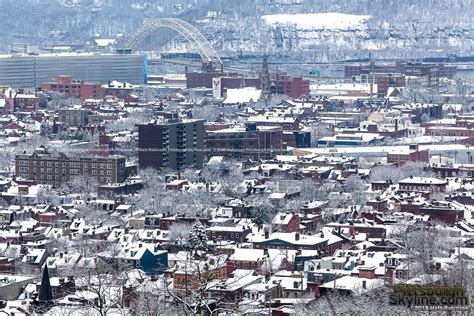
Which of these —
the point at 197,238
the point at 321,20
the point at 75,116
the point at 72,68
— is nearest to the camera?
the point at 197,238

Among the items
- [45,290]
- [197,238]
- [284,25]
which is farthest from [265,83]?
[45,290]

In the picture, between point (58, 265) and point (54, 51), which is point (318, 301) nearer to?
point (58, 265)

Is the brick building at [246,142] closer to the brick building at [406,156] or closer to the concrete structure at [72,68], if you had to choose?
Answer: the brick building at [406,156]

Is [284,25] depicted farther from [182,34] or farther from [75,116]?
[75,116]

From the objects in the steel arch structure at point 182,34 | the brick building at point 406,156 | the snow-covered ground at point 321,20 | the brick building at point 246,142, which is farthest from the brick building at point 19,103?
the snow-covered ground at point 321,20

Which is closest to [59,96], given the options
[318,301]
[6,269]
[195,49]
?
[195,49]

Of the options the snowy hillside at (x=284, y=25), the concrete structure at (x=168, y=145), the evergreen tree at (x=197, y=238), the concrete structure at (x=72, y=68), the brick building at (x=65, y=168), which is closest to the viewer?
the evergreen tree at (x=197, y=238)

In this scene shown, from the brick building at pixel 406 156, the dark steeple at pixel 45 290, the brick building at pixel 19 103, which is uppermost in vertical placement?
the dark steeple at pixel 45 290

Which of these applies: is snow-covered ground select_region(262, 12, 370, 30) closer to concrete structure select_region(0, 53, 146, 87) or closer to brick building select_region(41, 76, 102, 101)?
concrete structure select_region(0, 53, 146, 87)
